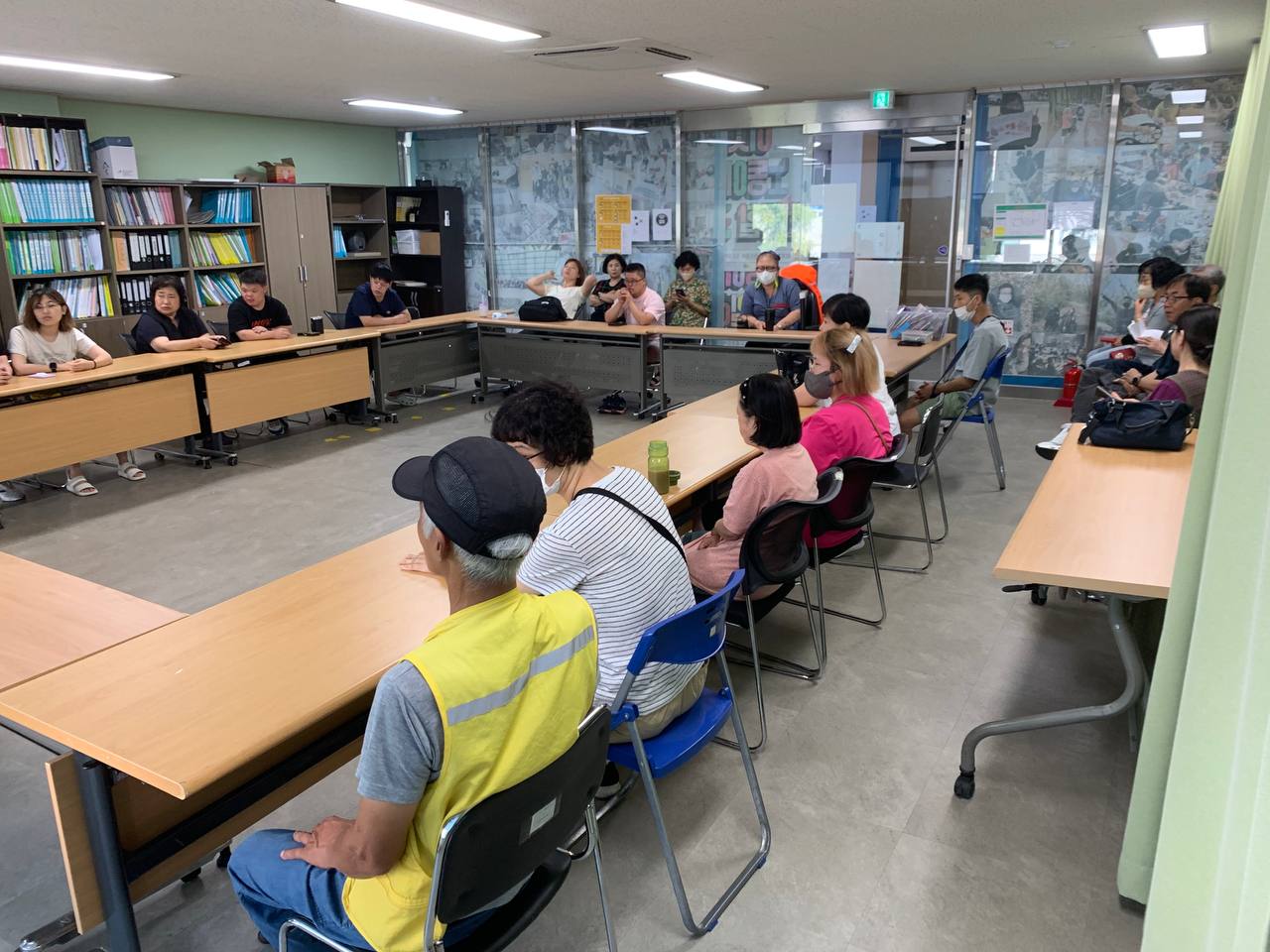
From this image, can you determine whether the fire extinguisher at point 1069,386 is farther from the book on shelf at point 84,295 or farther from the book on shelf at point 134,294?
the book on shelf at point 84,295

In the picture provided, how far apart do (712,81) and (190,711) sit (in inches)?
265

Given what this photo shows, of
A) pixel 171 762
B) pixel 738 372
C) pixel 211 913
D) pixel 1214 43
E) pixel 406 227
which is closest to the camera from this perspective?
pixel 171 762

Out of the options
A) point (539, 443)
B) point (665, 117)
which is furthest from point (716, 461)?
point (665, 117)

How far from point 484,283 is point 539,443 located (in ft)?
29.6

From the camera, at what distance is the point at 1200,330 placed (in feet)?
12.2

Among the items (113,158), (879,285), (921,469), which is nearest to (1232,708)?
(921,469)

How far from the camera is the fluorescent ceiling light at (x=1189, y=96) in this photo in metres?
7.05

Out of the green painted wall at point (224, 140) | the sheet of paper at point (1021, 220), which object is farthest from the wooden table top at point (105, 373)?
the sheet of paper at point (1021, 220)

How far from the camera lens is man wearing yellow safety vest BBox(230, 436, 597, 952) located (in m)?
1.32

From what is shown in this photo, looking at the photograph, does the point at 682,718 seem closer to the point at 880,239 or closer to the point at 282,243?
the point at 880,239

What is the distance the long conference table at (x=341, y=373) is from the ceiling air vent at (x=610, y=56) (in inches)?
77.9

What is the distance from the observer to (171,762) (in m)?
1.54

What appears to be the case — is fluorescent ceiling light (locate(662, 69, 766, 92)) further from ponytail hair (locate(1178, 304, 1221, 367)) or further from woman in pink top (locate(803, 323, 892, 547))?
ponytail hair (locate(1178, 304, 1221, 367))

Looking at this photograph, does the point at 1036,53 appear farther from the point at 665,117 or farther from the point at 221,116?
the point at 221,116
